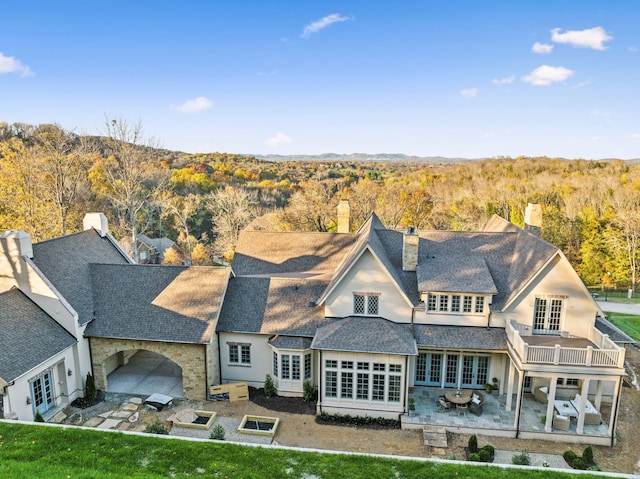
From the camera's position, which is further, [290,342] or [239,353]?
[239,353]

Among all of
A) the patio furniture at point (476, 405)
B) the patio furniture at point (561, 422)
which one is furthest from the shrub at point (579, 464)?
the patio furniture at point (476, 405)

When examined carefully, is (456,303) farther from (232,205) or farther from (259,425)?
(232,205)

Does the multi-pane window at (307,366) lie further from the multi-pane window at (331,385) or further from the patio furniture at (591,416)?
the patio furniture at (591,416)

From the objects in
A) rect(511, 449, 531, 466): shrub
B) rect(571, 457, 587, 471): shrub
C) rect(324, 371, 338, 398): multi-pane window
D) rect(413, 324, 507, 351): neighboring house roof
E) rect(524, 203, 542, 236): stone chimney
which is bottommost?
rect(571, 457, 587, 471): shrub

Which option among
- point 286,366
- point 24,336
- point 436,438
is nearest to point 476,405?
point 436,438

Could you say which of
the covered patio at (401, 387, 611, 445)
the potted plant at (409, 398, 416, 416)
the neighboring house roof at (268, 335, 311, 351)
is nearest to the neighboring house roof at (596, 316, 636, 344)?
the covered patio at (401, 387, 611, 445)

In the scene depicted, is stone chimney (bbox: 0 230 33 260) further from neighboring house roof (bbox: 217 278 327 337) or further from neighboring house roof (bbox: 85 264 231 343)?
neighboring house roof (bbox: 217 278 327 337)
